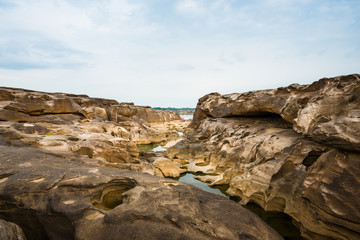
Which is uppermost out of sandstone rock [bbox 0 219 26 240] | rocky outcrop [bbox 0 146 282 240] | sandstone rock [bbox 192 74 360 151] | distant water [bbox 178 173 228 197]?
sandstone rock [bbox 192 74 360 151]

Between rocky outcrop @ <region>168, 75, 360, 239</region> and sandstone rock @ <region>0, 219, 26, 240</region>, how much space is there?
6831 mm

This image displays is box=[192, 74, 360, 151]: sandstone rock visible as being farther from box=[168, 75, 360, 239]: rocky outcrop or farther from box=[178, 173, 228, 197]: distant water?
box=[178, 173, 228, 197]: distant water

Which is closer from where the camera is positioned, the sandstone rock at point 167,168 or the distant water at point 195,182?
the distant water at point 195,182

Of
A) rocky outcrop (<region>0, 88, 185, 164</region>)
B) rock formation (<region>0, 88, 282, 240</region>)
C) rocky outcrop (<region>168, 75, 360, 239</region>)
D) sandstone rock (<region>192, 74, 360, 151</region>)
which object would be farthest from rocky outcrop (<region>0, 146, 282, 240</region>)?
rocky outcrop (<region>0, 88, 185, 164</region>)

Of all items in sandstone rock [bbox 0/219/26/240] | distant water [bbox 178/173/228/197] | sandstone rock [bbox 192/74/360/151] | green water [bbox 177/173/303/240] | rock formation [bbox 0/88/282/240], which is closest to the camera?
sandstone rock [bbox 0/219/26/240]

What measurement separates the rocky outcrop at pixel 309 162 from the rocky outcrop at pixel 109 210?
5.96 feet

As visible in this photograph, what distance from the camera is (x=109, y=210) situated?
3957 millimetres

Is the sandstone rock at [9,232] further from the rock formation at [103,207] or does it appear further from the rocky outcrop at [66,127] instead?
the rocky outcrop at [66,127]

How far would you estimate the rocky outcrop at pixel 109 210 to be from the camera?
131 inches

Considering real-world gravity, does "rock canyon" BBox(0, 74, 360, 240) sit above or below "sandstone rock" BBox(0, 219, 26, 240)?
above

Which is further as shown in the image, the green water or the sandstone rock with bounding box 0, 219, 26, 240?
the green water

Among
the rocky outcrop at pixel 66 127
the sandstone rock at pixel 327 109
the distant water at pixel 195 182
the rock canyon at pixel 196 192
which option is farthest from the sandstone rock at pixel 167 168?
the sandstone rock at pixel 327 109

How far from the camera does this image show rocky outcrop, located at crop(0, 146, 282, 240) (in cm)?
334

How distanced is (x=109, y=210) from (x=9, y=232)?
168cm
